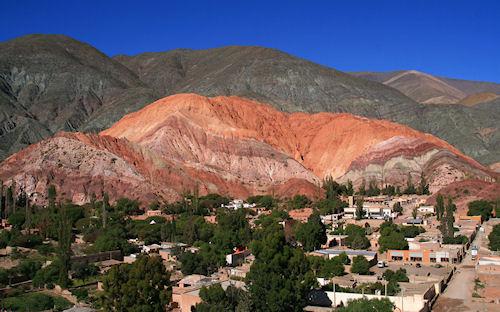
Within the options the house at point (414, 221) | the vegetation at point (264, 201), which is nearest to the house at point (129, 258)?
the house at point (414, 221)

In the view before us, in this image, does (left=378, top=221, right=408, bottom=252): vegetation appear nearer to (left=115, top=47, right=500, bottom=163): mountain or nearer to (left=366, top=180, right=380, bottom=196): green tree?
(left=366, top=180, right=380, bottom=196): green tree

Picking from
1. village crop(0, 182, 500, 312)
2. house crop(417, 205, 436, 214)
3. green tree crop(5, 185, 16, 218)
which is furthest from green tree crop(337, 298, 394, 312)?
green tree crop(5, 185, 16, 218)

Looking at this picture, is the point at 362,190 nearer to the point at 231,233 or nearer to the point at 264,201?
the point at 264,201

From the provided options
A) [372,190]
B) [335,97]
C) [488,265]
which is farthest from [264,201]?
[335,97]

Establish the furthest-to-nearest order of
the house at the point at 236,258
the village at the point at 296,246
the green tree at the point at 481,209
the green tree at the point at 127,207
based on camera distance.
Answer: the green tree at the point at 127,207 < the green tree at the point at 481,209 < the house at the point at 236,258 < the village at the point at 296,246

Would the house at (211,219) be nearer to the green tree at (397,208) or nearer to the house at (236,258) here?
the house at (236,258)

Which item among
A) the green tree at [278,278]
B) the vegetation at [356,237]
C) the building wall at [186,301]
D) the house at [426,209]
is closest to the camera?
the green tree at [278,278]

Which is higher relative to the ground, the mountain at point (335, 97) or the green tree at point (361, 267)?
the mountain at point (335, 97)
